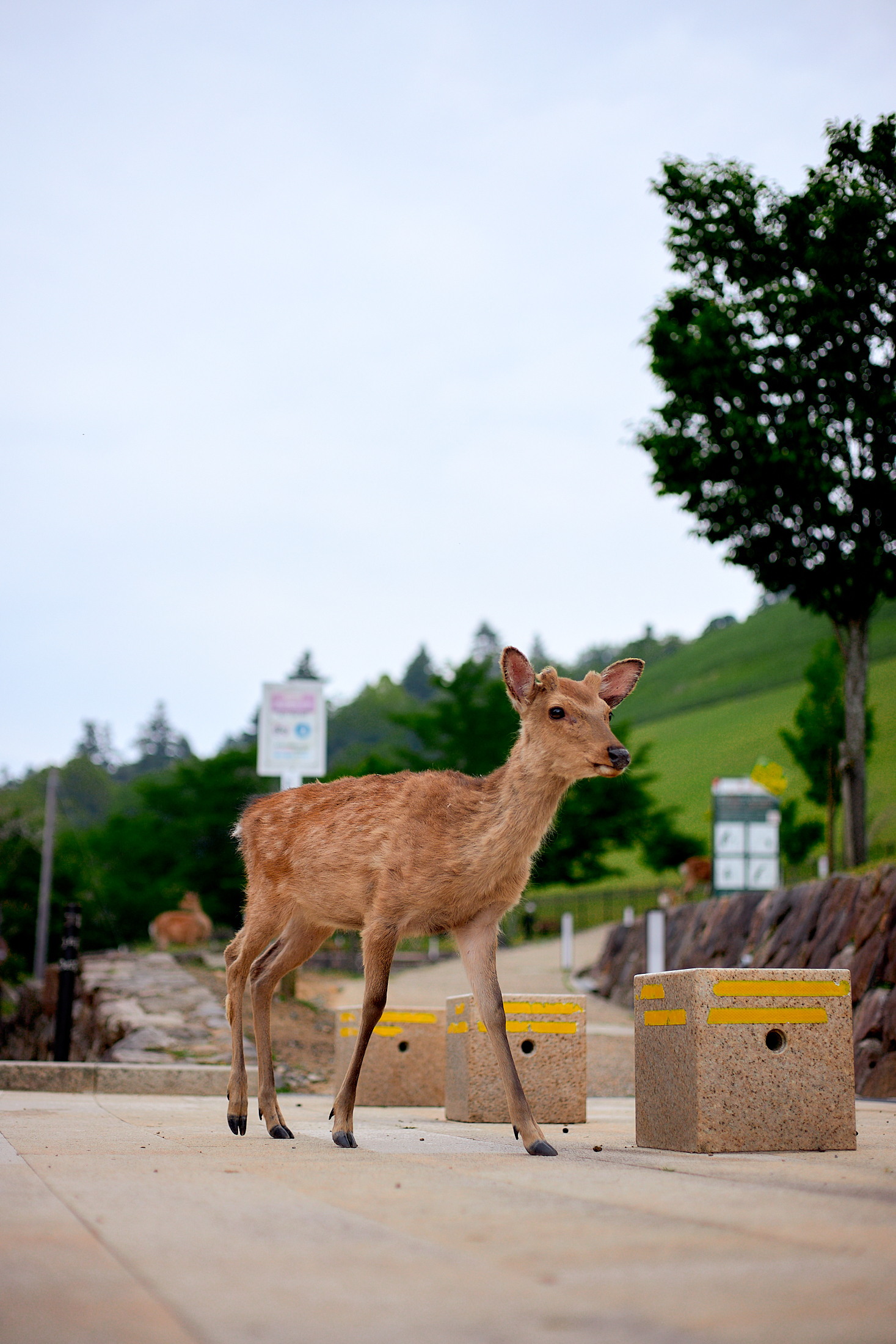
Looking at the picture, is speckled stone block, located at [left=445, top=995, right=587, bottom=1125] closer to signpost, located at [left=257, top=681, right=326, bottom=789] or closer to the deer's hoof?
the deer's hoof

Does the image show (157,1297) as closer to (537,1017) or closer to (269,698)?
(537,1017)

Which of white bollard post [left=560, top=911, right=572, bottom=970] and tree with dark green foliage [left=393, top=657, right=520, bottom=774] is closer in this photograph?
white bollard post [left=560, top=911, right=572, bottom=970]

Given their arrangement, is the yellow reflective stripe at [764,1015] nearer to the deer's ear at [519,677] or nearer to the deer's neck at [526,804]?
the deer's neck at [526,804]

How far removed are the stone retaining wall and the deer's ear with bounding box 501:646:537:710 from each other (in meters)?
7.72

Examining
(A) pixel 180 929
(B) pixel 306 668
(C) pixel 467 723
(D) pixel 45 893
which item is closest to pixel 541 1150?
(A) pixel 180 929

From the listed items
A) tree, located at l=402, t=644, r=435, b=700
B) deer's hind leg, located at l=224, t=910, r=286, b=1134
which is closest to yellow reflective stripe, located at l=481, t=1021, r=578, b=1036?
deer's hind leg, located at l=224, t=910, r=286, b=1134

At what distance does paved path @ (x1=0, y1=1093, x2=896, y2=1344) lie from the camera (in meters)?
2.47

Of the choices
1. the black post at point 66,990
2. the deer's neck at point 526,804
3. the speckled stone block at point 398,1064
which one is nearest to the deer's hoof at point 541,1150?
the deer's neck at point 526,804

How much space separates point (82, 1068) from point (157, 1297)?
9.10m

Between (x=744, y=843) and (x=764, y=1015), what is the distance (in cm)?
2085

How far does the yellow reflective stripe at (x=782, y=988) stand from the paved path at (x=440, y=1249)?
863 mm

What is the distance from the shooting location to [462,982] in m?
26.7

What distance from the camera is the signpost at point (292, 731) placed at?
1908cm

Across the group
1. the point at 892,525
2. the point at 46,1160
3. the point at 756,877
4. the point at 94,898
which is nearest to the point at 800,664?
the point at 94,898
